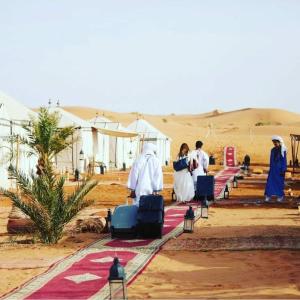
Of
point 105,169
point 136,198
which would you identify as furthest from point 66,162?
point 136,198

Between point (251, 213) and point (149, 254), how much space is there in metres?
5.60

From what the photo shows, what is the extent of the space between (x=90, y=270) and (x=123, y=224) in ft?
8.42

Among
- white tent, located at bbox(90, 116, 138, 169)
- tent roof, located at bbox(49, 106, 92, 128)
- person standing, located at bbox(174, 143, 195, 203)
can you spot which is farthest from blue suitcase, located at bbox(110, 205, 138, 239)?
white tent, located at bbox(90, 116, 138, 169)

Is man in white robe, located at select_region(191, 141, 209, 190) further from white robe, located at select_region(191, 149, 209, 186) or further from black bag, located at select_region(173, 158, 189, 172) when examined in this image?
black bag, located at select_region(173, 158, 189, 172)

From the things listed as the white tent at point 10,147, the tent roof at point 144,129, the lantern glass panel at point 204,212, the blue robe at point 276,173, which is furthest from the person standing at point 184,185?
the tent roof at point 144,129

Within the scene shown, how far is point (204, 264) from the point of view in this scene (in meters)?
8.72

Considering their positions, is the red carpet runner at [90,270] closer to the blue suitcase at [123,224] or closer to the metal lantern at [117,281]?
the blue suitcase at [123,224]

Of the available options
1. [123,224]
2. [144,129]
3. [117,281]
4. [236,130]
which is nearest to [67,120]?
[144,129]

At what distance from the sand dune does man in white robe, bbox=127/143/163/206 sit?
35240 millimetres

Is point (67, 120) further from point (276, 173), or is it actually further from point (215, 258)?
point (215, 258)

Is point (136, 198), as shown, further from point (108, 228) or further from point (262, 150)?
point (262, 150)

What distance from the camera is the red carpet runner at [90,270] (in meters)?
7.04

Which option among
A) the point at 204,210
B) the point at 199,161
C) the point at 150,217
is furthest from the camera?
the point at 199,161

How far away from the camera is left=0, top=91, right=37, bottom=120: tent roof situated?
81.6 ft
